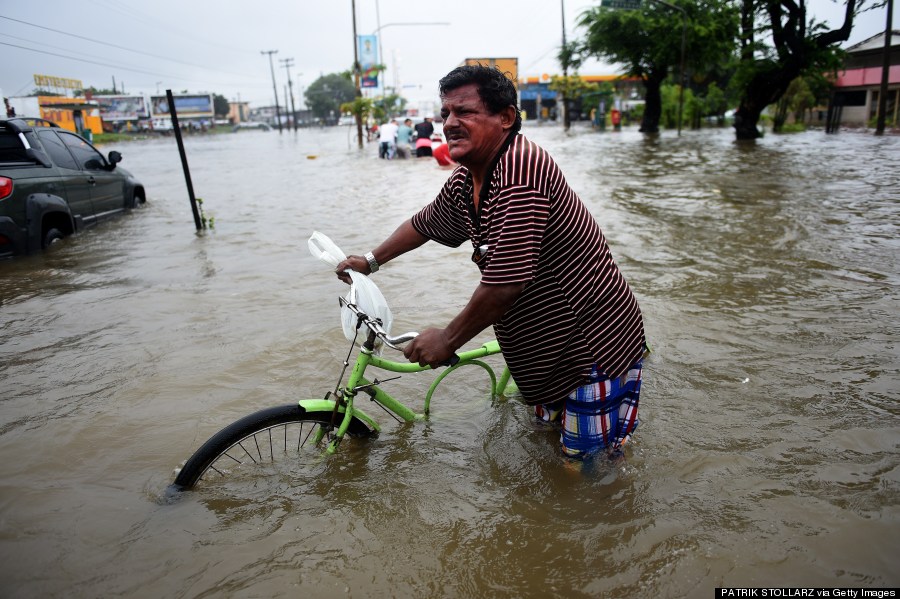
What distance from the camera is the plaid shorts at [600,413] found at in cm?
235

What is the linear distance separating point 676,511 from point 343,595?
1434 mm

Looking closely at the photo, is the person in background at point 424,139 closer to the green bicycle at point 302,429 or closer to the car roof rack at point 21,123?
the car roof rack at point 21,123

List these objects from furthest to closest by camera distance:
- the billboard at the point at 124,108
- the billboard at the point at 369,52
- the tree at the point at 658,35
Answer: the billboard at the point at 124,108 → the billboard at the point at 369,52 → the tree at the point at 658,35

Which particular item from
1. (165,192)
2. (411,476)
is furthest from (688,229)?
(165,192)

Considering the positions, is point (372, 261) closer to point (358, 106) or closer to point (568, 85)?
point (358, 106)

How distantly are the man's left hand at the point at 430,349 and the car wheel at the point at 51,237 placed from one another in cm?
739

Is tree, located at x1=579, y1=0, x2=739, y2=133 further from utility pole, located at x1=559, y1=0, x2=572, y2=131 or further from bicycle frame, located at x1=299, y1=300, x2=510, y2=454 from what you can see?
bicycle frame, located at x1=299, y1=300, x2=510, y2=454

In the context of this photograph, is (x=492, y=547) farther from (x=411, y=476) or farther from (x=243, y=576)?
(x=243, y=576)

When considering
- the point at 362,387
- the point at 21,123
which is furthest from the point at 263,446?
the point at 21,123

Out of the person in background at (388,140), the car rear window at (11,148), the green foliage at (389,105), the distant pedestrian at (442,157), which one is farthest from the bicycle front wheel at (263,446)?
the green foliage at (389,105)

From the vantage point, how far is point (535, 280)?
7.17 ft

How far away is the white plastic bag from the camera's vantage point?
2389 millimetres

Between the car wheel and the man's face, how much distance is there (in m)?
7.49

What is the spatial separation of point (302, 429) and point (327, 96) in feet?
441
